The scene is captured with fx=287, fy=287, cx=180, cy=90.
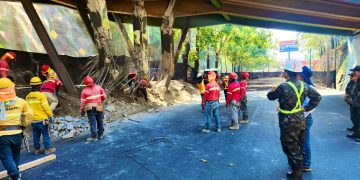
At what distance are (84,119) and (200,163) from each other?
5.74 m

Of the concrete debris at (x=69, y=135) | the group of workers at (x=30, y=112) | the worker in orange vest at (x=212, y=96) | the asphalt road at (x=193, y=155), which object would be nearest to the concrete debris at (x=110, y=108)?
the asphalt road at (x=193, y=155)

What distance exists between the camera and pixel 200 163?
5855 millimetres

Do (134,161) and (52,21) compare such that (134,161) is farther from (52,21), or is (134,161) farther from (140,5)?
(52,21)

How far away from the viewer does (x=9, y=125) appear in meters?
4.82

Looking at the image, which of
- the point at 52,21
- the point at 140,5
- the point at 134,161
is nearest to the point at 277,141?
the point at 134,161

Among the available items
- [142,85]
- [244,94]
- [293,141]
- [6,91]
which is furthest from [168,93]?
[293,141]

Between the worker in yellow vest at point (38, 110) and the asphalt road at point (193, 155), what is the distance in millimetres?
421

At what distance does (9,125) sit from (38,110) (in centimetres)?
187

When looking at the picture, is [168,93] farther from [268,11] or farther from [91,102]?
[91,102]

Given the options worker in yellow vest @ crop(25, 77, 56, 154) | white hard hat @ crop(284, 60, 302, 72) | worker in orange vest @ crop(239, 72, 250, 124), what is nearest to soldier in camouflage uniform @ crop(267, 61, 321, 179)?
white hard hat @ crop(284, 60, 302, 72)

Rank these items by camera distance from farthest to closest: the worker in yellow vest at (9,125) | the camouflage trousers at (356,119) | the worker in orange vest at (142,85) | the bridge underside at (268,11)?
the bridge underside at (268,11), the worker in orange vest at (142,85), the camouflage trousers at (356,119), the worker in yellow vest at (9,125)

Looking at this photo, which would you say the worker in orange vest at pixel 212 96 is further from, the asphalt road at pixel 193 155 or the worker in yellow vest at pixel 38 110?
the worker in yellow vest at pixel 38 110

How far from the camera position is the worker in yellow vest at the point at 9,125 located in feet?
15.7

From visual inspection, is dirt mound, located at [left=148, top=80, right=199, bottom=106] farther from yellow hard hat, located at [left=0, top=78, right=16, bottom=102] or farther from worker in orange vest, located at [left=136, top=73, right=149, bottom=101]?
yellow hard hat, located at [left=0, top=78, right=16, bottom=102]
